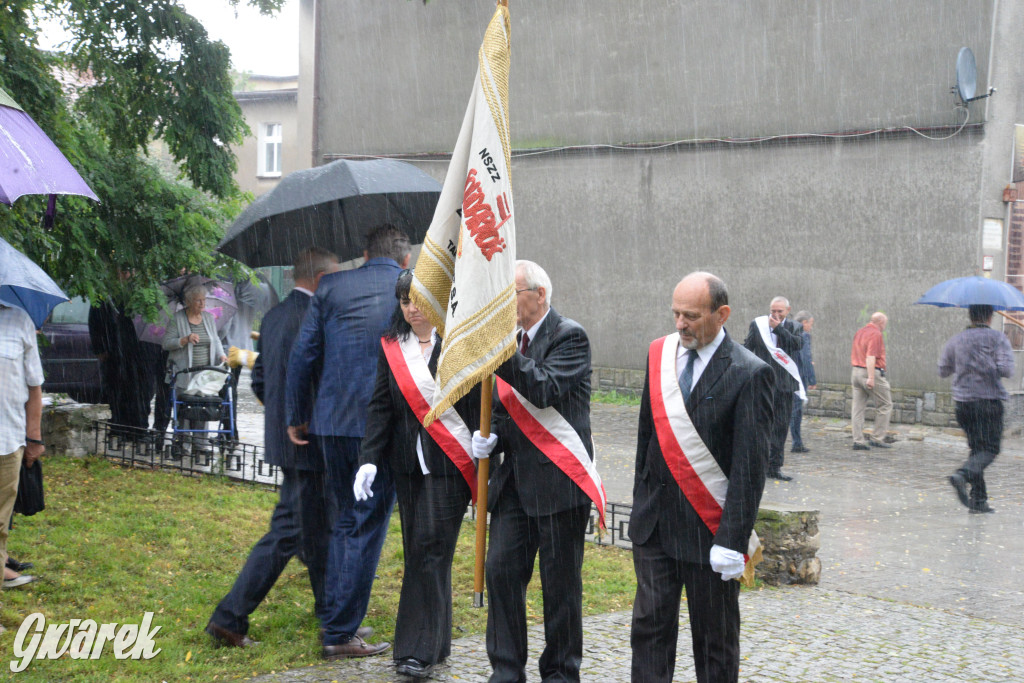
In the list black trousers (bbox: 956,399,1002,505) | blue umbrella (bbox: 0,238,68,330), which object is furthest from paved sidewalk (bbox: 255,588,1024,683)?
black trousers (bbox: 956,399,1002,505)

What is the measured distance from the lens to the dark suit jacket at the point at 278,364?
570 centimetres

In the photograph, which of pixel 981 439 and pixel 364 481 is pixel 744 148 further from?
pixel 364 481

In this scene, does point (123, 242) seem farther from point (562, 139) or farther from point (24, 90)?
point (562, 139)

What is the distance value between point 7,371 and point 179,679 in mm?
1709

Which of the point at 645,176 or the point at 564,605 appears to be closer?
the point at 564,605

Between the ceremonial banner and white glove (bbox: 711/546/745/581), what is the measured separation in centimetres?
115

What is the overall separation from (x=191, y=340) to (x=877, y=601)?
6972 mm

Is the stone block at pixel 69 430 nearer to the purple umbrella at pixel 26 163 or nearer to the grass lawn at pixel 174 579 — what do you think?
the grass lawn at pixel 174 579

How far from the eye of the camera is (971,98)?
620 inches

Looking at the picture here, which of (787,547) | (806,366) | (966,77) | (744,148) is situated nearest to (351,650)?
(787,547)

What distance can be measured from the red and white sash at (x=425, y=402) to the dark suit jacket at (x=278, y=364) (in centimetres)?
92

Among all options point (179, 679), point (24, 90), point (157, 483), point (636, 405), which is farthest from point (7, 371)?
point (636, 405)

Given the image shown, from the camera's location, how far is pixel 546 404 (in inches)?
173

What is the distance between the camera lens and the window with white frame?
1277 inches
